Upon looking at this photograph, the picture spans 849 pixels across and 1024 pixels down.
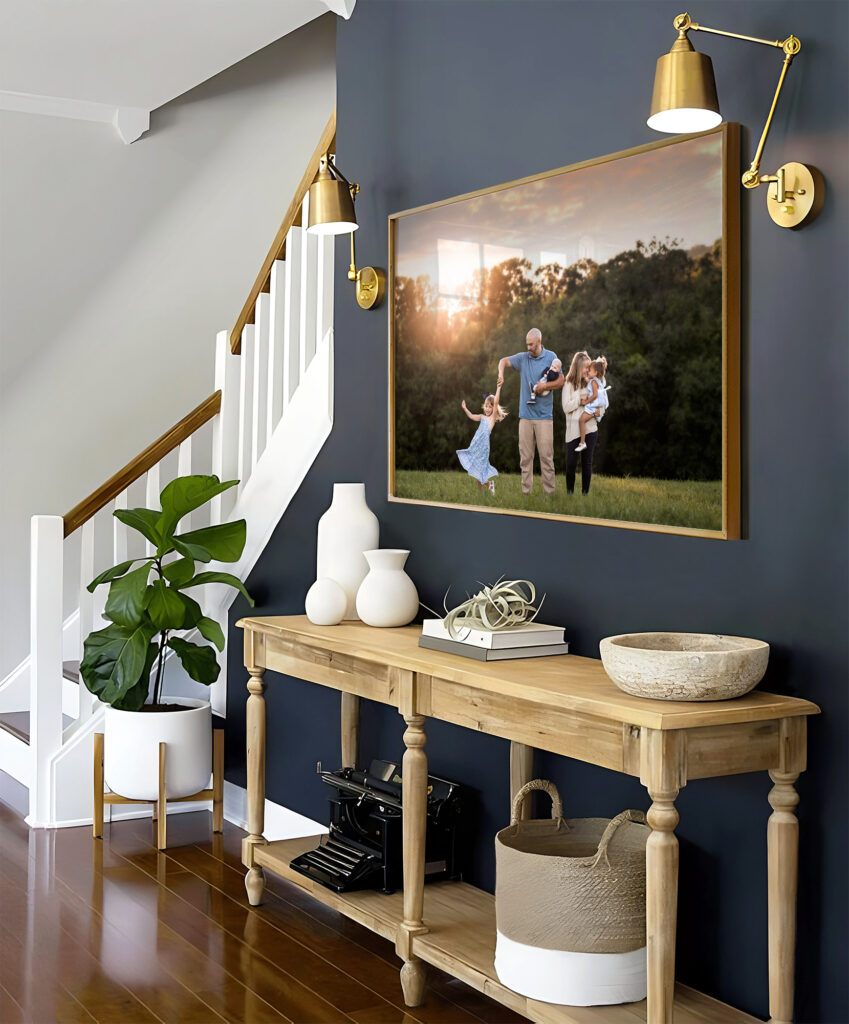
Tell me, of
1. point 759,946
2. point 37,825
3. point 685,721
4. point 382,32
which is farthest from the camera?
point 37,825

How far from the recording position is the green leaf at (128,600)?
4.10 m

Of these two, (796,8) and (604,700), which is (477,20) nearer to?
(796,8)

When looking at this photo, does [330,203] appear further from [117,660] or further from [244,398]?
[117,660]

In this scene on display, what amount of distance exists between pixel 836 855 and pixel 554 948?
0.61 m

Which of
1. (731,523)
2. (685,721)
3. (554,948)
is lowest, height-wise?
(554,948)

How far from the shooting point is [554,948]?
99.1 inches

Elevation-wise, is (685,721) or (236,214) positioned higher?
(236,214)

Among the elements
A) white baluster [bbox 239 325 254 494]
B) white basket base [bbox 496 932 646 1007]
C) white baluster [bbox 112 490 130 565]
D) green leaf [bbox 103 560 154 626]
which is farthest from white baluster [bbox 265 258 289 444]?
white basket base [bbox 496 932 646 1007]

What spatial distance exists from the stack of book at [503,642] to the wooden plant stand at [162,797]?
1695 mm

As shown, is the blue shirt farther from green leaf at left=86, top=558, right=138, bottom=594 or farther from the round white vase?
green leaf at left=86, top=558, right=138, bottom=594

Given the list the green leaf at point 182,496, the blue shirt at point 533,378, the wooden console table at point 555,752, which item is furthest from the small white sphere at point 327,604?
the green leaf at point 182,496

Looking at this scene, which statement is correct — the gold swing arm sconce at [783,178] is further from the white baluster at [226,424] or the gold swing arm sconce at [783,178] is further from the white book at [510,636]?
the white baluster at [226,424]

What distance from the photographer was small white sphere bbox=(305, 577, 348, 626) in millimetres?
3432

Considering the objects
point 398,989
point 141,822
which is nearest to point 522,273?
point 398,989
